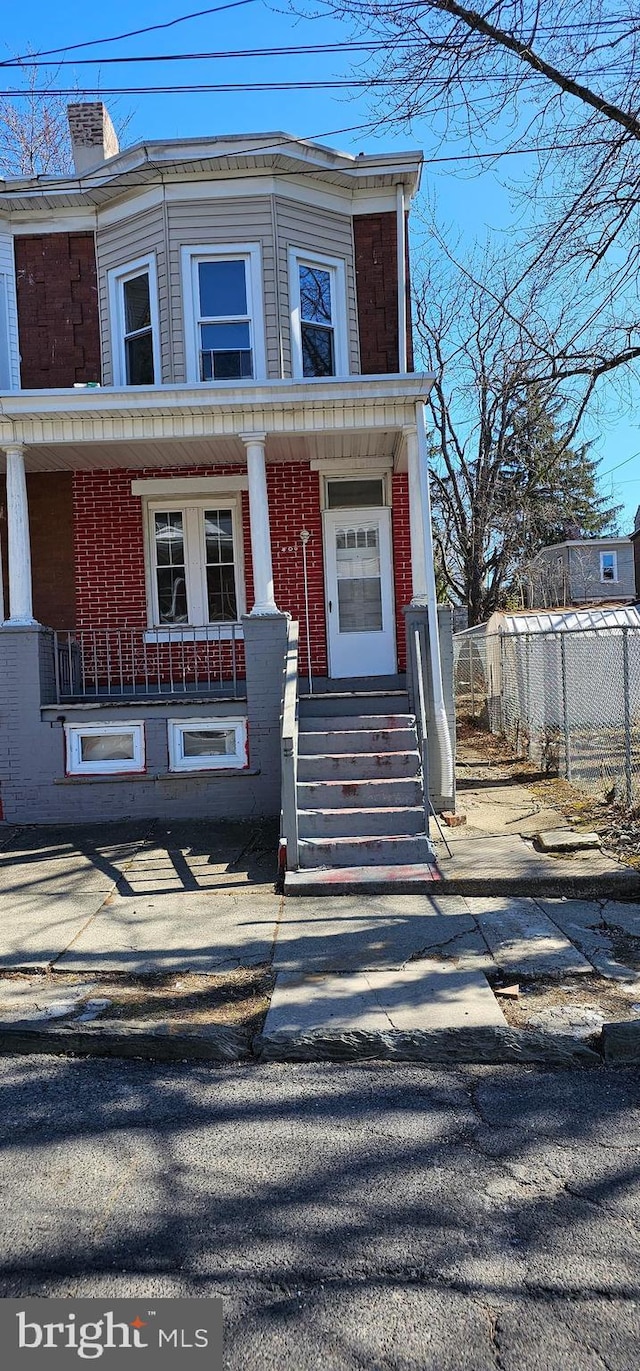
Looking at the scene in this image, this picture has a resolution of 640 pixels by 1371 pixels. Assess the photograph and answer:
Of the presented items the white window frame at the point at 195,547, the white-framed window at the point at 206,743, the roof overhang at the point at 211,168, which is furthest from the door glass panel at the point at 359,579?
the roof overhang at the point at 211,168

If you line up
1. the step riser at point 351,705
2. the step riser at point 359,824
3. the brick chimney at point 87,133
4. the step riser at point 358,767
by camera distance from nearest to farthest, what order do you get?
the step riser at point 359,824
the step riser at point 358,767
the step riser at point 351,705
the brick chimney at point 87,133

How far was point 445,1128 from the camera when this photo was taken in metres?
3.55

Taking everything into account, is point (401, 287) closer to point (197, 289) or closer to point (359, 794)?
point (197, 289)

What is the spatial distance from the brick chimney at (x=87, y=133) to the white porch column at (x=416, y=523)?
6527 mm

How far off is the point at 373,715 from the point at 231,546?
3.91 metres

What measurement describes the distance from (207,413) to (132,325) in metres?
2.49

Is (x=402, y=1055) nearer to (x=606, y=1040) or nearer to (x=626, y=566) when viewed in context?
(x=606, y=1040)

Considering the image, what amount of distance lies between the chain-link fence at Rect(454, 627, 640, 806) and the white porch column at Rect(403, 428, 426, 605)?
1.74 m

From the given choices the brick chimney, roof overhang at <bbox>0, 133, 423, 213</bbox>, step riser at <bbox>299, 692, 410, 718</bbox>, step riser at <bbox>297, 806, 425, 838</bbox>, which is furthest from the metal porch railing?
the brick chimney

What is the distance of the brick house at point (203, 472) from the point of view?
966 cm

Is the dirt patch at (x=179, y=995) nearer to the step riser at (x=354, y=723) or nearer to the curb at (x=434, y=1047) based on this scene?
the curb at (x=434, y=1047)

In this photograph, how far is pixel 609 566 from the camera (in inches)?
1699

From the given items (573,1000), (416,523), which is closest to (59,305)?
(416,523)

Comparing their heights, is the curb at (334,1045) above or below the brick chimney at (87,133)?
below
